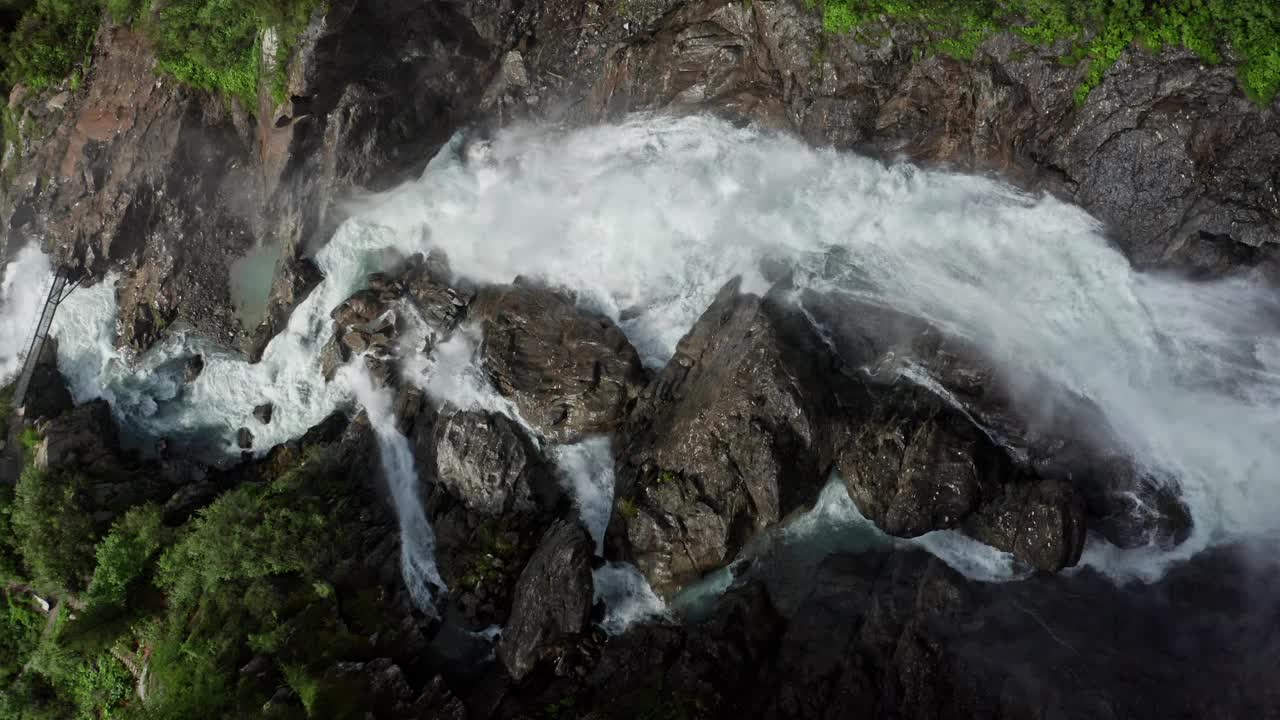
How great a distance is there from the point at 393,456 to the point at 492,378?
10.4ft

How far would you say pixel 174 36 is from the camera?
58.9 feet

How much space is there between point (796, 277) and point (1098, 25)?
677cm

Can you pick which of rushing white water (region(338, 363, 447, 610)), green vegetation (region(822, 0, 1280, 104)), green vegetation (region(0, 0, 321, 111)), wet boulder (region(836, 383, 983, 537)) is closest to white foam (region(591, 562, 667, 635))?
rushing white water (region(338, 363, 447, 610))

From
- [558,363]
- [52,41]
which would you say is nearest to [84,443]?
[52,41]

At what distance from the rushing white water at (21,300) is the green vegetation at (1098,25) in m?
21.0

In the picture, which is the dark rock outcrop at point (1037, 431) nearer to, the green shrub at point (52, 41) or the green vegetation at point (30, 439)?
the green vegetation at point (30, 439)

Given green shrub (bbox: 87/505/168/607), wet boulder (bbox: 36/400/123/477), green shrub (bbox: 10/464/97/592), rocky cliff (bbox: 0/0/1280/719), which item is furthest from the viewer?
wet boulder (bbox: 36/400/123/477)

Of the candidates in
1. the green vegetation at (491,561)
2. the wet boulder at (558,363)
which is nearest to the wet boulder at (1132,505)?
the wet boulder at (558,363)

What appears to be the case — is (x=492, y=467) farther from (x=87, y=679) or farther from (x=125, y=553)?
(x=87, y=679)

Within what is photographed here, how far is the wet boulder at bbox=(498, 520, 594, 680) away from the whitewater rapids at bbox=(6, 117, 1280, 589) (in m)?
1.56

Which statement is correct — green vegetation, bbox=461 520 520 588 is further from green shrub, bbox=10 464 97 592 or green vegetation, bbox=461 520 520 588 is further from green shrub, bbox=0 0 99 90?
green shrub, bbox=0 0 99 90

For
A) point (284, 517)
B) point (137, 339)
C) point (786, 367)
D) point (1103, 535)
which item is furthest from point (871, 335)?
point (137, 339)

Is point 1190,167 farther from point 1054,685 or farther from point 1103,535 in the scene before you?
point 1054,685

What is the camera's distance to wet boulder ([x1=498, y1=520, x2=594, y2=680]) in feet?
46.1
